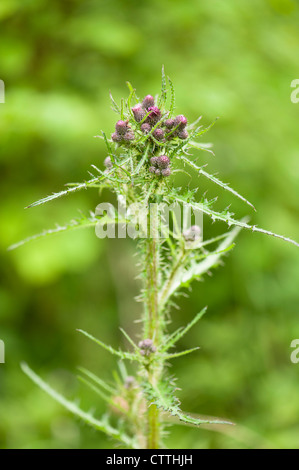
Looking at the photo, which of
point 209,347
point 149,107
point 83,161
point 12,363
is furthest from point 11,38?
point 149,107

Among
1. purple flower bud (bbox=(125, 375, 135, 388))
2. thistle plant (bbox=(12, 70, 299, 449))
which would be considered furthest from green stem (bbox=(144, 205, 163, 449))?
purple flower bud (bbox=(125, 375, 135, 388))

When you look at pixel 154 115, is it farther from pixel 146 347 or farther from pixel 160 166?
pixel 146 347

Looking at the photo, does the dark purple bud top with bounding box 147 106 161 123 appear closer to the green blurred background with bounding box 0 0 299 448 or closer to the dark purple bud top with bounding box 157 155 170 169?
the dark purple bud top with bounding box 157 155 170 169

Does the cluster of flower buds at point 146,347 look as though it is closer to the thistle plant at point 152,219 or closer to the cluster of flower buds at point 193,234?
the thistle plant at point 152,219

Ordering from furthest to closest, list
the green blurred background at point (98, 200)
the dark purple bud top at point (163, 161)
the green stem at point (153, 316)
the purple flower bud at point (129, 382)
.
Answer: the green blurred background at point (98, 200), the purple flower bud at point (129, 382), the green stem at point (153, 316), the dark purple bud top at point (163, 161)

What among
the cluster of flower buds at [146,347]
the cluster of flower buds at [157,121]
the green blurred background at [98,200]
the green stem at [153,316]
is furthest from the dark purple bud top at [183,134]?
the green blurred background at [98,200]

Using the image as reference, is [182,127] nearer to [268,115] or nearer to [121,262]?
[121,262]
